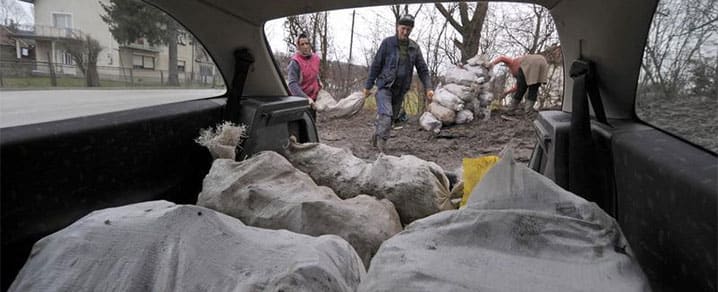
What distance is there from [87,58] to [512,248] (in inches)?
66.5

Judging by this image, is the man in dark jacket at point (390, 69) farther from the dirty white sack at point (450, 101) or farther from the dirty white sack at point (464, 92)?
the dirty white sack at point (464, 92)

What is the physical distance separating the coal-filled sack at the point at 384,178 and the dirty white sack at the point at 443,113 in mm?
4616

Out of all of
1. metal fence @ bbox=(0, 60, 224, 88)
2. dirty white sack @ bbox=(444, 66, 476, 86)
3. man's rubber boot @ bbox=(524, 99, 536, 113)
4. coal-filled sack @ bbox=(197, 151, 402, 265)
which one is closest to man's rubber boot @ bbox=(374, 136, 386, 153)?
dirty white sack @ bbox=(444, 66, 476, 86)

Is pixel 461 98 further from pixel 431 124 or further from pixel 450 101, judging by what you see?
pixel 431 124

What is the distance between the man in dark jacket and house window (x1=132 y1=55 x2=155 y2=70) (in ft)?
10.9

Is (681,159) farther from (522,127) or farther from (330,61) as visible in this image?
(330,61)

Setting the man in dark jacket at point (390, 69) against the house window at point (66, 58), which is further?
the man in dark jacket at point (390, 69)

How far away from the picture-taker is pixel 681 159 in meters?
1.01

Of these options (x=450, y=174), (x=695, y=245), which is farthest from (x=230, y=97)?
(x=695, y=245)

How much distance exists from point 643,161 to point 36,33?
1866 millimetres

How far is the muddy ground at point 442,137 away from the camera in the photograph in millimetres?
5411

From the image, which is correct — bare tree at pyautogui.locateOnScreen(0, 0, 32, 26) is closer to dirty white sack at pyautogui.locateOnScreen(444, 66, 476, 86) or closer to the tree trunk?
the tree trunk

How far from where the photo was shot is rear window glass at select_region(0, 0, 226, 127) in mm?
1485

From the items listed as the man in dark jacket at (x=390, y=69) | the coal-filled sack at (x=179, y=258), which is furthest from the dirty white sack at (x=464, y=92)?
the coal-filled sack at (x=179, y=258)
